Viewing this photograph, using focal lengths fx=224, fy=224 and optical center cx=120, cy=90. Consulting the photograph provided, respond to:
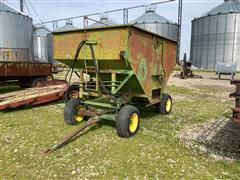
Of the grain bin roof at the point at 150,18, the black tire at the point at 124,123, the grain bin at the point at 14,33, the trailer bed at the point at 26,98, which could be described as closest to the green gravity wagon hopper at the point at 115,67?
the black tire at the point at 124,123

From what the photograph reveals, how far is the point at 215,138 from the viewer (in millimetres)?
5004

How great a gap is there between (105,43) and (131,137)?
217cm

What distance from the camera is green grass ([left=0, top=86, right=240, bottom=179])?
3486mm

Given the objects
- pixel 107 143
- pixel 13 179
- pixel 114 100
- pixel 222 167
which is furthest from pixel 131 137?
pixel 13 179

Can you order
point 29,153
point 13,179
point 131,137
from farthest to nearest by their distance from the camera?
point 131,137 → point 29,153 → point 13,179

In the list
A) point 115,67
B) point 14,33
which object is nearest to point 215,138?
point 115,67

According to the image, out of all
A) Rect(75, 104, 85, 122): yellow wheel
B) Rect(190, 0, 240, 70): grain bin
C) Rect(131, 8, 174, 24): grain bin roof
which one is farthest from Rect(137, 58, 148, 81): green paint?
Rect(131, 8, 174, 24): grain bin roof

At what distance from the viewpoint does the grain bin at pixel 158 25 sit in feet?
110

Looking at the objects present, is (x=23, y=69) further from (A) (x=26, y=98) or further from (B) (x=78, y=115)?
(B) (x=78, y=115)

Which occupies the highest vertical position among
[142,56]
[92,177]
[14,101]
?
[142,56]

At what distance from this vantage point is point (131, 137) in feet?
16.1

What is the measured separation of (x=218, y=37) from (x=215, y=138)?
28.4m

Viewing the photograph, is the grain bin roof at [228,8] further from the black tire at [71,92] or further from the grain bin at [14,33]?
the black tire at [71,92]

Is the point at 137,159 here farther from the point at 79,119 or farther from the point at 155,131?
the point at 79,119
